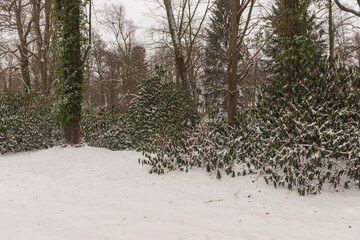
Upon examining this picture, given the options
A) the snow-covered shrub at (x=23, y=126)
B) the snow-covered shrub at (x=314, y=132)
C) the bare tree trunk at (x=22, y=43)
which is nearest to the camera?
the snow-covered shrub at (x=314, y=132)

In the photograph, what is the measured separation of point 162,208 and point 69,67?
744 cm

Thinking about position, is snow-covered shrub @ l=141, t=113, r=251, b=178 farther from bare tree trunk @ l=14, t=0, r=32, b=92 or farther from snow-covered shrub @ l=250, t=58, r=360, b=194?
bare tree trunk @ l=14, t=0, r=32, b=92

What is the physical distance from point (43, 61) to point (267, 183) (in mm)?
14370

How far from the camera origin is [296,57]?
5.63 metres

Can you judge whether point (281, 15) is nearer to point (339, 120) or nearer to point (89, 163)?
point (339, 120)

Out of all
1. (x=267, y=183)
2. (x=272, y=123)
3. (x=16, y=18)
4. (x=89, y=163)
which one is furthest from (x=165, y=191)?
(x=16, y=18)

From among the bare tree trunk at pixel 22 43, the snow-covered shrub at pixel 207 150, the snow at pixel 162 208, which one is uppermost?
the bare tree trunk at pixel 22 43

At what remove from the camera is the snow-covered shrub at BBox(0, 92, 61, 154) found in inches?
392

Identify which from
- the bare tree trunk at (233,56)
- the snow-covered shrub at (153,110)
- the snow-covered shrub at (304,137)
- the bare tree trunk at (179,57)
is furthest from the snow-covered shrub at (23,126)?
the snow-covered shrub at (304,137)

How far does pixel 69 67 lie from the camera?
373 inches

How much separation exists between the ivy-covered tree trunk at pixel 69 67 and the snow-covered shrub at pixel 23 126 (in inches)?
52.8

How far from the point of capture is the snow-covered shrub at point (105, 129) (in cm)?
1038

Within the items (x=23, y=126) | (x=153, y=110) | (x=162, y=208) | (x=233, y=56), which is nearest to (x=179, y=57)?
(x=153, y=110)

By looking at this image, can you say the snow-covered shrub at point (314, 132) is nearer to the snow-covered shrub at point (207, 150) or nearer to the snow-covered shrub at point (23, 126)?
the snow-covered shrub at point (207, 150)
